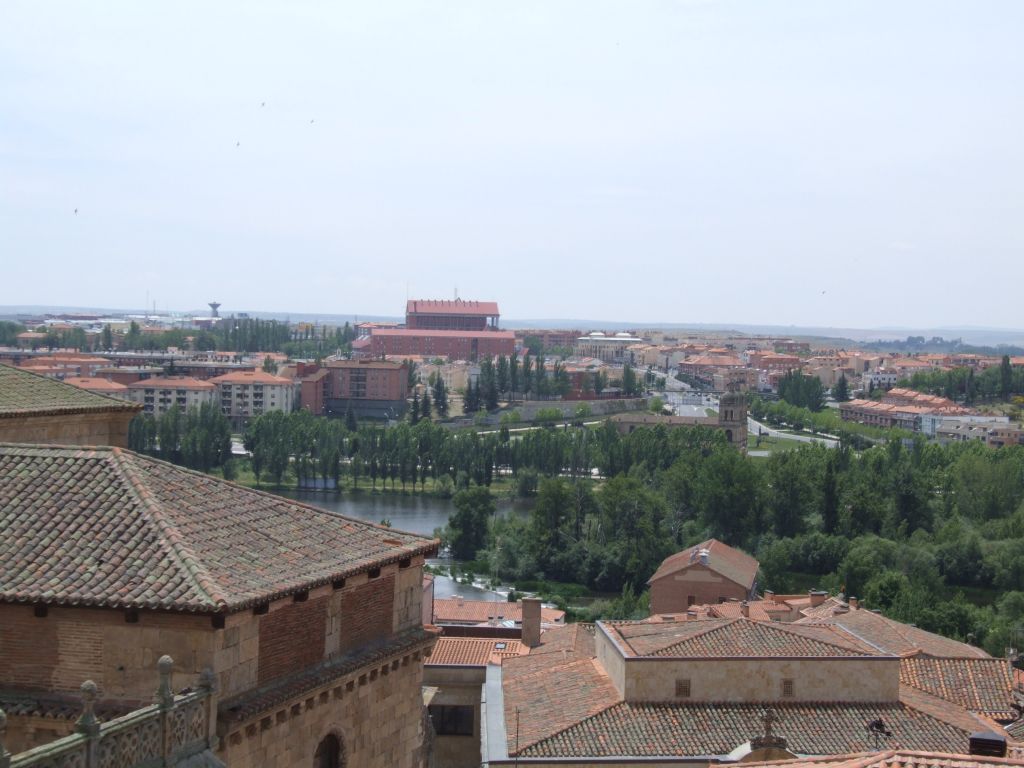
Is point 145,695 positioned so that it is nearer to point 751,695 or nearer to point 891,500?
point 751,695

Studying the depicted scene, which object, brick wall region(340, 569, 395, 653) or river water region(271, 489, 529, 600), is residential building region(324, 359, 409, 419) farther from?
brick wall region(340, 569, 395, 653)

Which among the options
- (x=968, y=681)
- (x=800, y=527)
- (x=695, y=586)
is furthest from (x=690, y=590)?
(x=800, y=527)

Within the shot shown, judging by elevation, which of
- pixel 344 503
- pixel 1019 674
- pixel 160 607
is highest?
pixel 160 607

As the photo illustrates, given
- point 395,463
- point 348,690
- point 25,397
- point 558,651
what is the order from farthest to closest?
point 395,463, point 558,651, point 25,397, point 348,690

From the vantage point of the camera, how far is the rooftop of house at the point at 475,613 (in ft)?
79.7

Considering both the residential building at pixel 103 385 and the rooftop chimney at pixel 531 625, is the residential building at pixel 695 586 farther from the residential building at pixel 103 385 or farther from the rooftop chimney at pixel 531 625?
the residential building at pixel 103 385

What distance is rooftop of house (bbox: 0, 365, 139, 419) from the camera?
34.5ft

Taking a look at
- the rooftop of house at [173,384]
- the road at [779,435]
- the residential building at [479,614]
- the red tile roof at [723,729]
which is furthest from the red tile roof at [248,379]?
the red tile roof at [723,729]

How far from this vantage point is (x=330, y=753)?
23.9 feet

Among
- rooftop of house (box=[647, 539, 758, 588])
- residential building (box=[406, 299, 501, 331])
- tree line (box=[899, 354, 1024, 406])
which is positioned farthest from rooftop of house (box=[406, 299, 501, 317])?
rooftop of house (box=[647, 539, 758, 588])

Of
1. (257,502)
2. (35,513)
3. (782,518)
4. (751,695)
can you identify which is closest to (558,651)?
(751,695)

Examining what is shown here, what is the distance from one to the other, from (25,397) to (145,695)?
545 cm

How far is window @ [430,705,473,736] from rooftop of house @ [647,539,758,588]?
1439 cm

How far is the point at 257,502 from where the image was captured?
24.9 feet
